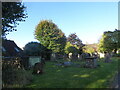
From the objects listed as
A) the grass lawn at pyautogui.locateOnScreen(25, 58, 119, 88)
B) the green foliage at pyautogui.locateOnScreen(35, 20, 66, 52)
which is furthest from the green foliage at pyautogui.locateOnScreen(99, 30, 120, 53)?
the grass lawn at pyautogui.locateOnScreen(25, 58, 119, 88)

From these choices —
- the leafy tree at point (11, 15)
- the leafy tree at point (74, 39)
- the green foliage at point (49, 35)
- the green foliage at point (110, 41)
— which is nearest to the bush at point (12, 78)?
the leafy tree at point (11, 15)

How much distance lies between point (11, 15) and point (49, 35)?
19776mm

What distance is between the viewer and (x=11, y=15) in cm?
1052

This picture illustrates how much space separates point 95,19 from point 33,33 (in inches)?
781

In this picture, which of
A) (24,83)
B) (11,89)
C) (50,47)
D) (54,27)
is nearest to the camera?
(11,89)

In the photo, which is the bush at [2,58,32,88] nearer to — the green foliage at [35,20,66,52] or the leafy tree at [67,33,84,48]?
the green foliage at [35,20,66,52]

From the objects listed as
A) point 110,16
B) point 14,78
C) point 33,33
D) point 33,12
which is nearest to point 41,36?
point 33,33

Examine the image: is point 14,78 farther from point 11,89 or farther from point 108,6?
point 108,6

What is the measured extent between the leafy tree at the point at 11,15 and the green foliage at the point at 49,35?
693 inches

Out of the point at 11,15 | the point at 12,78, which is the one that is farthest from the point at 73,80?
the point at 11,15

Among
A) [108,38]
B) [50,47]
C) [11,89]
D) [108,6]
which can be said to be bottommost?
[11,89]

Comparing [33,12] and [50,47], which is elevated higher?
[33,12]

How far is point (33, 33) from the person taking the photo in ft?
109

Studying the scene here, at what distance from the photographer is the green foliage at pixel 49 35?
29578 mm
